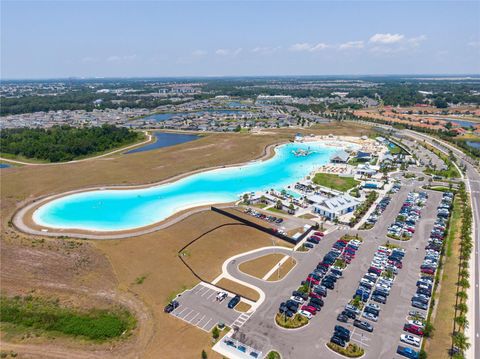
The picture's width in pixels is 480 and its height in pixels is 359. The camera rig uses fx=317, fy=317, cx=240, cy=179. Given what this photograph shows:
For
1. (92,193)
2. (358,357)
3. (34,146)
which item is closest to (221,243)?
(358,357)

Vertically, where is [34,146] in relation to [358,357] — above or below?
above

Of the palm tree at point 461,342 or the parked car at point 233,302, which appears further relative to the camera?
the parked car at point 233,302

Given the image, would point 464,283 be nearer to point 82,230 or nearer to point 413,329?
point 413,329

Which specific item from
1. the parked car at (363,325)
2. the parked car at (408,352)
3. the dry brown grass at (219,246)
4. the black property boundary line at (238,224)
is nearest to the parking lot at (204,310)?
the black property boundary line at (238,224)

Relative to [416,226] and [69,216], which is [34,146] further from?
[416,226]

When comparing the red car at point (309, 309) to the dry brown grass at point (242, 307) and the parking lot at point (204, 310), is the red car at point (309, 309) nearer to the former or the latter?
the dry brown grass at point (242, 307)

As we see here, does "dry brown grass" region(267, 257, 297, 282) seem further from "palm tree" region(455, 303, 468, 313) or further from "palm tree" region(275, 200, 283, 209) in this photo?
"palm tree" region(455, 303, 468, 313)

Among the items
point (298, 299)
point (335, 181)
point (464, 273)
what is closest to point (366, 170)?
point (335, 181)
